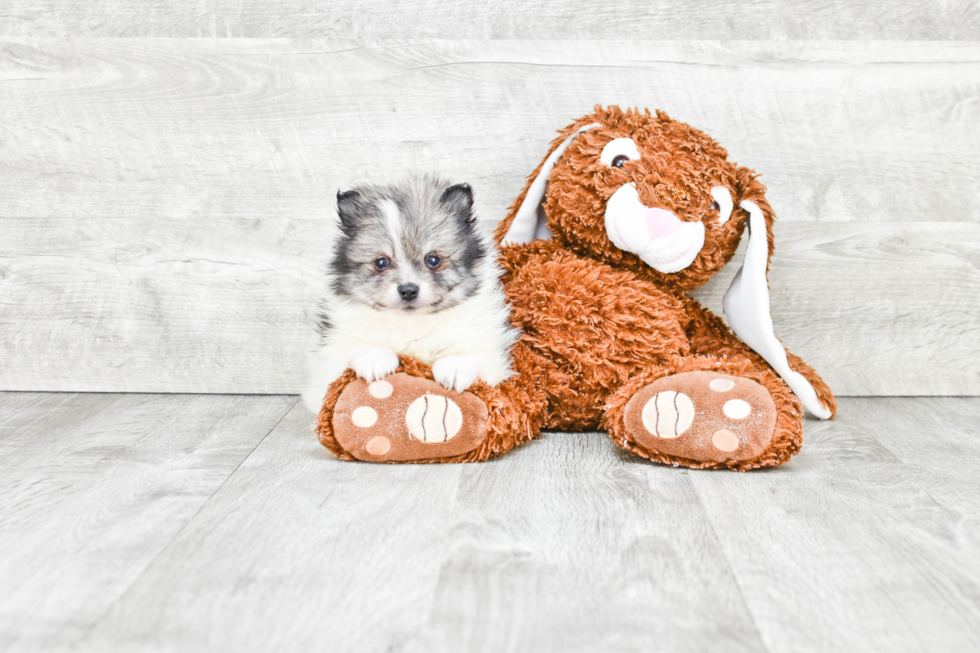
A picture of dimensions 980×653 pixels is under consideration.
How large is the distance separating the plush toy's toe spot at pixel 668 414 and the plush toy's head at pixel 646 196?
29 cm

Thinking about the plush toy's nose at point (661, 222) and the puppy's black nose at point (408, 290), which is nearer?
the puppy's black nose at point (408, 290)

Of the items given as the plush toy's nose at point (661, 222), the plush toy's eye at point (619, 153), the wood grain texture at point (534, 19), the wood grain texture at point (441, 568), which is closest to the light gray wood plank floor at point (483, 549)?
the wood grain texture at point (441, 568)

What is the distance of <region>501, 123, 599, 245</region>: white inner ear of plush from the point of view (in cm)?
150

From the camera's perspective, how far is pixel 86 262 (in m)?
1.76

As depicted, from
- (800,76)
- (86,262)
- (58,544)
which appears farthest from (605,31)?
(58,544)

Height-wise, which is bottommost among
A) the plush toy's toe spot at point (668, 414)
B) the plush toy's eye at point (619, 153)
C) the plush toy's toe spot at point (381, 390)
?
the plush toy's toe spot at point (668, 414)

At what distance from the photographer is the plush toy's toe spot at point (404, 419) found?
124 cm

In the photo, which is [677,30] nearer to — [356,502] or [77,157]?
[356,502]

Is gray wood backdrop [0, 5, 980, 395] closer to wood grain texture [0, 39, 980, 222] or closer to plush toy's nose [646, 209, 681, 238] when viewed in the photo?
wood grain texture [0, 39, 980, 222]

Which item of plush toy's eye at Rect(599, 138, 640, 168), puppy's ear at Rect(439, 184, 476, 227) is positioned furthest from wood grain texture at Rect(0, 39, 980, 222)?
puppy's ear at Rect(439, 184, 476, 227)

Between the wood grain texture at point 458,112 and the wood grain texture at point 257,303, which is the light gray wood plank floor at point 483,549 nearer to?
the wood grain texture at point 257,303

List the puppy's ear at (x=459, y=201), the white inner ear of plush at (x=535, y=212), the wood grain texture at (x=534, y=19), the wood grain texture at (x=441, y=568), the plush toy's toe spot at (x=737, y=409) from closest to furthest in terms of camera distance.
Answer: the wood grain texture at (x=441, y=568) < the plush toy's toe spot at (x=737, y=409) < the puppy's ear at (x=459, y=201) < the white inner ear of plush at (x=535, y=212) < the wood grain texture at (x=534, y=19)

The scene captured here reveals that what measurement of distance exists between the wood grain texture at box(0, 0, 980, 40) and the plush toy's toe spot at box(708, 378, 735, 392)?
82cm

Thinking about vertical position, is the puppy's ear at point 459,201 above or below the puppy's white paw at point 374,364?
above
